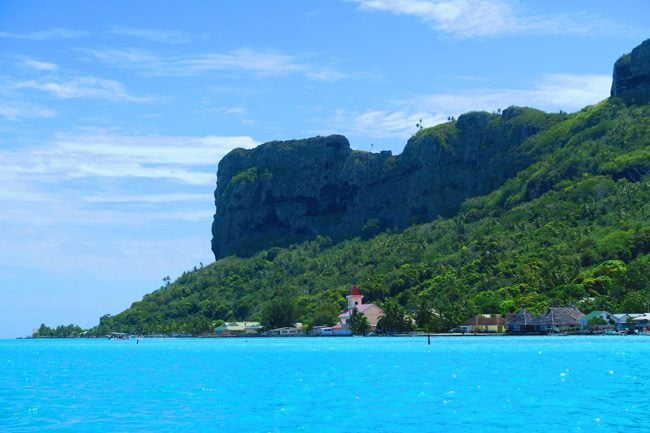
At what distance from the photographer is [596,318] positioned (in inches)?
6078

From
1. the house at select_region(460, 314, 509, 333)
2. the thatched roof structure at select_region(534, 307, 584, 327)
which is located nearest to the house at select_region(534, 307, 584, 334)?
the thatched roof structure at select_region(534, 307, 584, 327)

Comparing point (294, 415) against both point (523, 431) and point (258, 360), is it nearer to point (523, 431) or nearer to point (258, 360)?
point (523, 431)

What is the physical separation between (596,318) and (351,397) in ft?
356

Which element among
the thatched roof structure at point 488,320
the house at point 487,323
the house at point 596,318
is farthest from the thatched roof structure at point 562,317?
the thatched roof structure at point 488,320

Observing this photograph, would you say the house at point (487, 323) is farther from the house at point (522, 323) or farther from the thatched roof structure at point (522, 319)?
the thatched roof structure at point (522, 319)

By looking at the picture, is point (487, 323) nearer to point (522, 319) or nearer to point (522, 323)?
point (522, 323)

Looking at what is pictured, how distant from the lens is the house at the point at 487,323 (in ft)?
567

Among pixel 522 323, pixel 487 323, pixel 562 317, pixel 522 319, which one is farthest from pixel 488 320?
pixel 562 317

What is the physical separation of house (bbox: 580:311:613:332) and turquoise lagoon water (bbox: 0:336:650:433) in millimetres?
62980

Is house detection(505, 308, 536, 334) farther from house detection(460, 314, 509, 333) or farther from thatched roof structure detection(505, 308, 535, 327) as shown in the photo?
house detection(460, 314, 509, 333)

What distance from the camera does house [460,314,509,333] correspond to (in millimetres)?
172750

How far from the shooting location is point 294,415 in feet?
162

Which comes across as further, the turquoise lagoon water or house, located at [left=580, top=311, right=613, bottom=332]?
house, located at [left=580, top=311, right=613, bottom=332]

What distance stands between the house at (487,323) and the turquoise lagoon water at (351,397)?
79.2 metres
